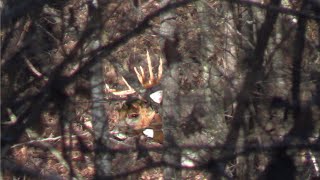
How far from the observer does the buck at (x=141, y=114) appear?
6.52 m

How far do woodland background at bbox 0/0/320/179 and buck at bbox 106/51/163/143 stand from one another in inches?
4.3

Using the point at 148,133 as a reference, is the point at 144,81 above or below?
above

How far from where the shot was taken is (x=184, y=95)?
634cm

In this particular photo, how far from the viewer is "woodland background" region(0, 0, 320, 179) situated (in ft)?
20.5

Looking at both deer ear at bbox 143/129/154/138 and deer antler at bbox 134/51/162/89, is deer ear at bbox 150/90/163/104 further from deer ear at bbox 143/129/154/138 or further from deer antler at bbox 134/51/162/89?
deer ear at bbox 143/129/154/138

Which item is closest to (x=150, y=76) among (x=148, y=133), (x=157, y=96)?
(x=157, y=96)

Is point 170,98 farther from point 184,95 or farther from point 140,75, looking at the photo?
point 140,75

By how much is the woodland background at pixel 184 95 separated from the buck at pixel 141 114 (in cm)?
11

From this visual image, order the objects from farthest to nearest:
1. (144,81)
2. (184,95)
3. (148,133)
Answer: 1. (144,81)
2. (148,133)
3. (184,95)

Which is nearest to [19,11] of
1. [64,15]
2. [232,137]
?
[64,15]

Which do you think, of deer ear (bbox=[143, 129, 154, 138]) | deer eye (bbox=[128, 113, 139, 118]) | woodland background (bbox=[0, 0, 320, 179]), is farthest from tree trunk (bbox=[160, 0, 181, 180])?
deer eye (bbox=[128, 113, 139, 118])

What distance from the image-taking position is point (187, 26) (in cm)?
644

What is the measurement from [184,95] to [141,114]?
0.42 meters

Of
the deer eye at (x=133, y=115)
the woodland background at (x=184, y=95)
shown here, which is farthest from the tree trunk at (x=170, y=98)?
the deer eye at (x=133, y=115)
